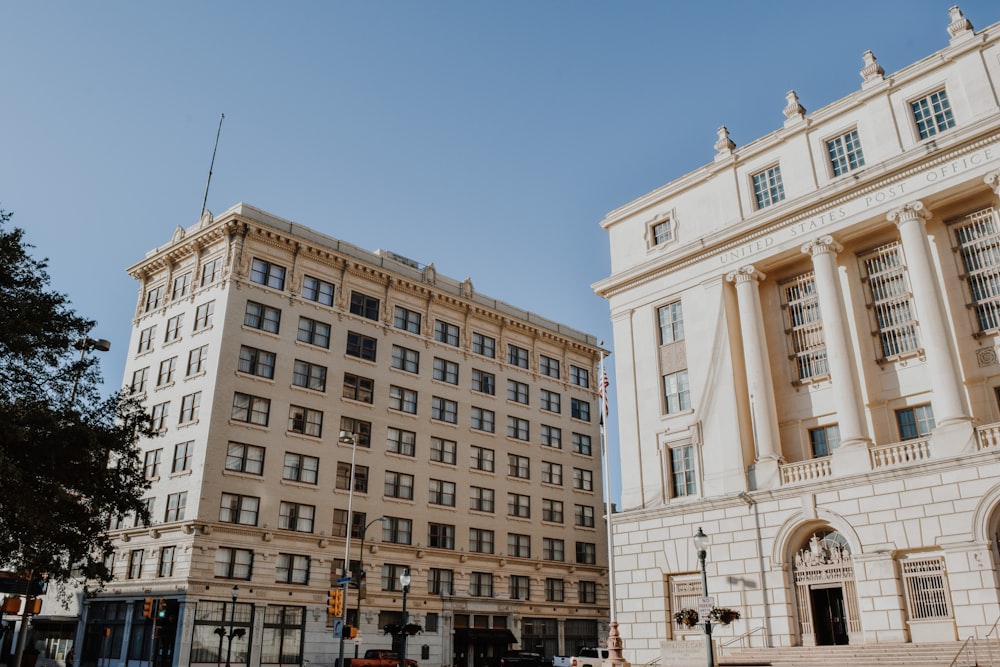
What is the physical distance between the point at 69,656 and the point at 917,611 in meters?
49.5

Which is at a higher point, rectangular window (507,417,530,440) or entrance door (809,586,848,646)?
rectangular window (507,417,530,440)

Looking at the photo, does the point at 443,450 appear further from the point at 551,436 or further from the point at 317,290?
the point at 317,290

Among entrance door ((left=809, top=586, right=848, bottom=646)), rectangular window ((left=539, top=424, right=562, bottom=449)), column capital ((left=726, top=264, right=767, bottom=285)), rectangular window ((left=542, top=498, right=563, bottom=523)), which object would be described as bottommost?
entrance door ((left=809, top=586, right=848, bottom=646))

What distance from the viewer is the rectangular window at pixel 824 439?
106 ft

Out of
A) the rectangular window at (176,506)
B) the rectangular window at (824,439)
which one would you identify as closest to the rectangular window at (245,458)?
the rectangular window at (176,506)

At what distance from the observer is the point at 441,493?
61188 mm

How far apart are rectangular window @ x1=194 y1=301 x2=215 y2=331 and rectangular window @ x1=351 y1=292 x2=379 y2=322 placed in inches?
406

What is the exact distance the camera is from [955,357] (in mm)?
28641

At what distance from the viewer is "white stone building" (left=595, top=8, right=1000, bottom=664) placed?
→ 90.7 ft

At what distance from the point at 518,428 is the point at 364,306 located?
17.5m

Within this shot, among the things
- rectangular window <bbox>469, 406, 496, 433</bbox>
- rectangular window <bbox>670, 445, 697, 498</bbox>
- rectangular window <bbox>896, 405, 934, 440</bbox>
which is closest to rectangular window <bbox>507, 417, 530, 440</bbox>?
rectangular window <bbox>469, 406, 496, 433</bbox>

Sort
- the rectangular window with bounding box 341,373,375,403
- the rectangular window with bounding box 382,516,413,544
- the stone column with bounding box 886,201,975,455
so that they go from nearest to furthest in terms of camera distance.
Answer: the stone column with bounding box 886,201,975,455 < the rectangular window with bounding box 382,516,413,544 < the rectangular window with bounding box 341,373,375,403

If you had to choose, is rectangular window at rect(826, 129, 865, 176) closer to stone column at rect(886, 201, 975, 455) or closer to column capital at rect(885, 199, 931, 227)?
column capital at rect(885, 199, 931, 227)

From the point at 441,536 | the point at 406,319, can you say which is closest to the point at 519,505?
the point at 441,536
